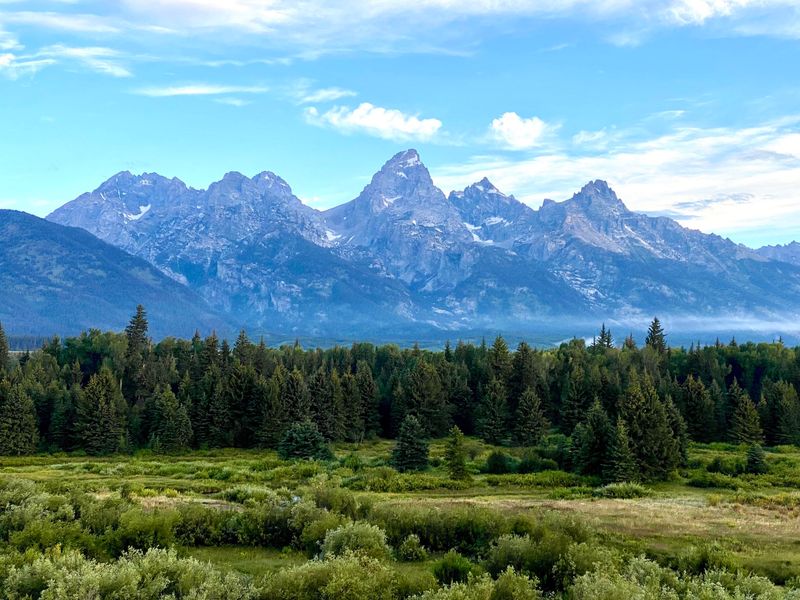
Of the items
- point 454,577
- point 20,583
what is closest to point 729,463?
point 454,577

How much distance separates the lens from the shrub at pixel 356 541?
28875 millimetres

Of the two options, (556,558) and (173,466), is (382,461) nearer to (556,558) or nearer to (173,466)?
(173,466)

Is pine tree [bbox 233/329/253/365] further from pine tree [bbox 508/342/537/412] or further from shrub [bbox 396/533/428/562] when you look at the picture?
shrub [bbox 396/533/428/562]

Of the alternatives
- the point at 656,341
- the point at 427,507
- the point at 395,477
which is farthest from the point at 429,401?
the point at 656,341

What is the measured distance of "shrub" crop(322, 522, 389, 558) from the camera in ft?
94.7

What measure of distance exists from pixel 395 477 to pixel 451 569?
38901mm

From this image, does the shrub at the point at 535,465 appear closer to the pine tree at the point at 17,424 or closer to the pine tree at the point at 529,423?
the pine tree at the point at 529,423

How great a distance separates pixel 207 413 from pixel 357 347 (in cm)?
6648

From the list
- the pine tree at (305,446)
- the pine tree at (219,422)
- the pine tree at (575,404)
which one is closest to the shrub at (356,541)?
the pine tree at (305,446)

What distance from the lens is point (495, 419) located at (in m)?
108

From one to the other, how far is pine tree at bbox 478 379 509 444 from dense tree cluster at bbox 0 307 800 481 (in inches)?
7.7

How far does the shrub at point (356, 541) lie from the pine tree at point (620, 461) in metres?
42.4

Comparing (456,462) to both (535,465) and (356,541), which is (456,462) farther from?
(356,541)

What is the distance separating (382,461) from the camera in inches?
3214
